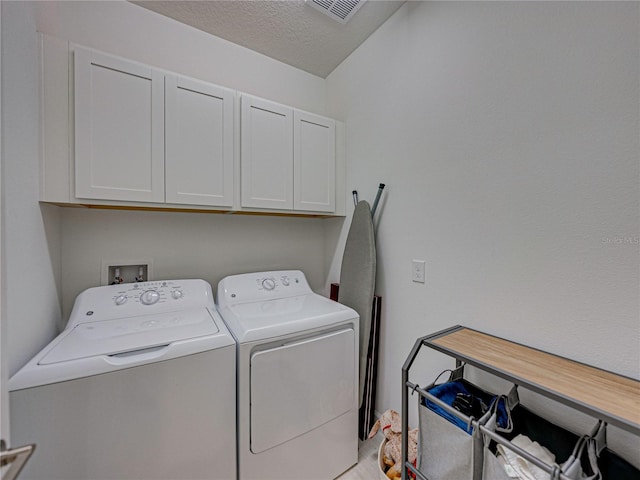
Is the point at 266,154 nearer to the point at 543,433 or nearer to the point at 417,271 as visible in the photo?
the point at 417,271

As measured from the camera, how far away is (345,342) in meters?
1.49

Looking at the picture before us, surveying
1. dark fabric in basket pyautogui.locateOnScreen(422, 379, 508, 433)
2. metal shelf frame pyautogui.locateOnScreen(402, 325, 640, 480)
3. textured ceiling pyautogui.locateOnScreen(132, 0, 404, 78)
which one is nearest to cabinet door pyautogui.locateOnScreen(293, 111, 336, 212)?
textured ceiling pyautogui.locateOnScreen(132, 0, 404, 78)

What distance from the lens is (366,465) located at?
1.59 meters

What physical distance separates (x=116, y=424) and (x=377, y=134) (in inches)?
80.1

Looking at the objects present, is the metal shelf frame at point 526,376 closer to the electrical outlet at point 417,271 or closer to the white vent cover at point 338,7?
the electrical outlet at point 417,271

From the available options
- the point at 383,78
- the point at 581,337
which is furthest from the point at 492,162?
the point at 383,78

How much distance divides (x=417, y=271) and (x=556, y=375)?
764mm

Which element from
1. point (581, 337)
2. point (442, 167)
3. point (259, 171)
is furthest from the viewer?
point (259, 171)

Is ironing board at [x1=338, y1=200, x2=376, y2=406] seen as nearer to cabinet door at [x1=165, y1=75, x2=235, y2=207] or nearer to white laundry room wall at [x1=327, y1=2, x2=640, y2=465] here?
white laundry room wall at [x1=327, y1=2, x2=640, y2=465]

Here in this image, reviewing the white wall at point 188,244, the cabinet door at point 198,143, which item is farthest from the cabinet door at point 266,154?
the white wall at point 188,244

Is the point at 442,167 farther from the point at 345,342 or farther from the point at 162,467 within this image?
the point at 162,467

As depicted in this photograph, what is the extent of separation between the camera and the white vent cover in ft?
5.16

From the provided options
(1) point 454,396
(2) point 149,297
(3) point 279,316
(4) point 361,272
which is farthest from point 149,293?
(1) point 454,396

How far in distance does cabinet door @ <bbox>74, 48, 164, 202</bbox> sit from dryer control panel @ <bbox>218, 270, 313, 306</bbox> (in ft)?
2.25
